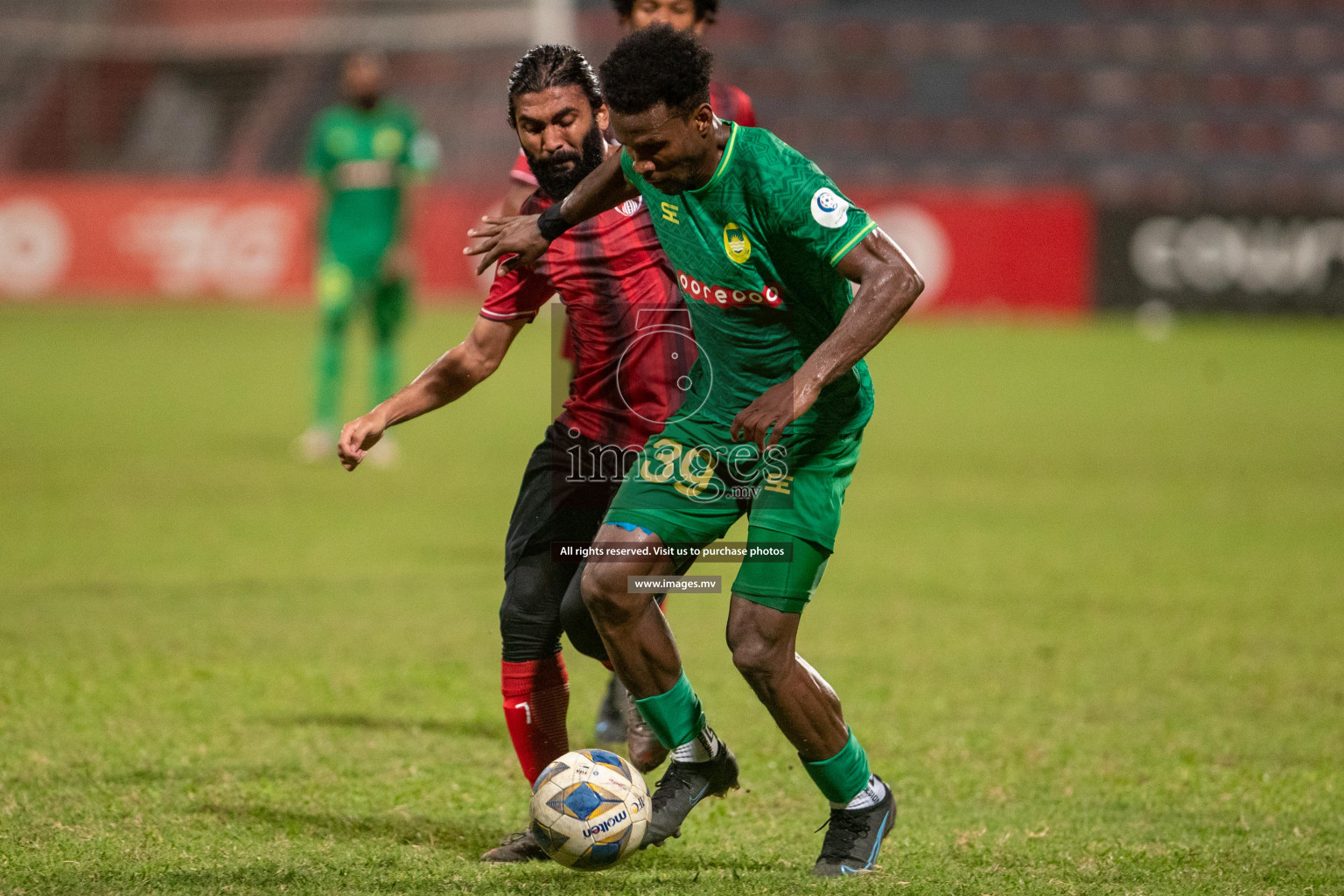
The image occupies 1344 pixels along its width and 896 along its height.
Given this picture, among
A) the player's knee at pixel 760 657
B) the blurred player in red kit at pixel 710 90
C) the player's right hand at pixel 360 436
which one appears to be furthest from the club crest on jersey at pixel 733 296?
the blurred player in red kit at pixel 710 90

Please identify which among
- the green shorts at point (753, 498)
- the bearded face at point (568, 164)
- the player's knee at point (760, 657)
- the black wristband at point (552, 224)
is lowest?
the player's knee at point (760, 657)

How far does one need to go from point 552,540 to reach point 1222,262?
63.2 feet

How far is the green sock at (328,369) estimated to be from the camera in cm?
1111

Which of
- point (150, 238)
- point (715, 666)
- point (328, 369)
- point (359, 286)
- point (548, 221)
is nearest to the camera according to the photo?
point (548, 221)

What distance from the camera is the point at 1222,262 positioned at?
21.9m

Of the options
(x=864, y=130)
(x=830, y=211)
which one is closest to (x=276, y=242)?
(x=864, y=130)

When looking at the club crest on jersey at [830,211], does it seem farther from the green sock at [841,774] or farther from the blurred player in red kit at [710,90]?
the blurred player in red kit at [710,90]

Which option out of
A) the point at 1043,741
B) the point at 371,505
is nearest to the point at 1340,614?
the point at 1043,741

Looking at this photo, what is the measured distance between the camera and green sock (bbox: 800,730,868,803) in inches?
156

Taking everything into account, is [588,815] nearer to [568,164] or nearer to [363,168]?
[568,164]

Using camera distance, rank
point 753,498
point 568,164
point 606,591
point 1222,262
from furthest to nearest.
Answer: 1. point 1222,262
2. point 568,164
3. point 753,498
4. point 606,591

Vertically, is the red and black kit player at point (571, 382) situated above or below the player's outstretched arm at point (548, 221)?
below

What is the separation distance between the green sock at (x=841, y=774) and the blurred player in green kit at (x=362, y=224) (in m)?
7.54

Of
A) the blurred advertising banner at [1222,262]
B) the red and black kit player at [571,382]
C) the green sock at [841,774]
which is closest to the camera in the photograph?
the green sock at [841,774]
